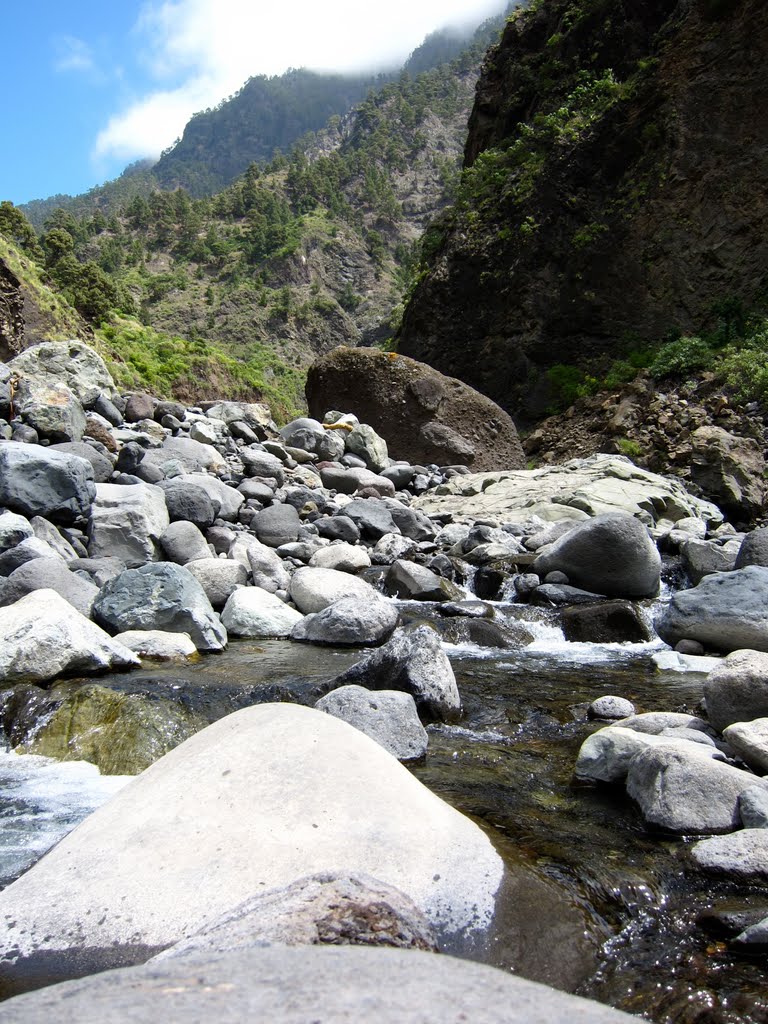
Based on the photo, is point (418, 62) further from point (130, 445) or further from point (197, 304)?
point (130, 445)

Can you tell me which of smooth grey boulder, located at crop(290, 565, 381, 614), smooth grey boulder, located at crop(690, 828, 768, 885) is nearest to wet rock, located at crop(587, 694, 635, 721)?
smooth grey boulder, located at crop(690, 828, 768, 885)

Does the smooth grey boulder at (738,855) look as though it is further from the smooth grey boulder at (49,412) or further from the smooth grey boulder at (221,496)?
the smooth grey boulder at (49,412)

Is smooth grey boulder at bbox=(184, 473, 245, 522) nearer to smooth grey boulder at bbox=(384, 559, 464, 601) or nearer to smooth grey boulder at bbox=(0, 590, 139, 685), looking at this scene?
smooth grey boulder at bbox=(384, 559, 464, 601)

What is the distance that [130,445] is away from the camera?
31.3ft

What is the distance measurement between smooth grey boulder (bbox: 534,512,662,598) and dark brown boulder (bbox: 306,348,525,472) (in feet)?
26.5

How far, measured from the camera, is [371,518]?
10.2m

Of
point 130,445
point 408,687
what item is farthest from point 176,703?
point 130,445

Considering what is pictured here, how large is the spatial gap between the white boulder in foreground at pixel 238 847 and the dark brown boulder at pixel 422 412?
1389 centimetres

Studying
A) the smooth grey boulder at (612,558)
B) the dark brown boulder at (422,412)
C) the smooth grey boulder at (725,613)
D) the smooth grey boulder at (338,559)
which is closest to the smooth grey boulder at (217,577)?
the smooth grey boulder at (338,559)

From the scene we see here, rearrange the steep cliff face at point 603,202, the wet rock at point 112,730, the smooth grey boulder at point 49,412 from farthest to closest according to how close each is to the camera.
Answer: the steep cliff face at point 603,202 → the smooth grey boulder at point 49,412 → the wet rock at point 112,730

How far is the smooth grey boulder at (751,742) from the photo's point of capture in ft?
11.4

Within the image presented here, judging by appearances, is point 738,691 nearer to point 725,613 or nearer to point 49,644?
point 725,613

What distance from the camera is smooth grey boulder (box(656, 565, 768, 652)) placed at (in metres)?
6.04

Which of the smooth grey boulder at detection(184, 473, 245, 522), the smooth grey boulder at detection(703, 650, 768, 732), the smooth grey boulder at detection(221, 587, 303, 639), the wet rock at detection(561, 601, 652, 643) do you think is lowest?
the wet rock at detection(561, 601, 652, 643)
